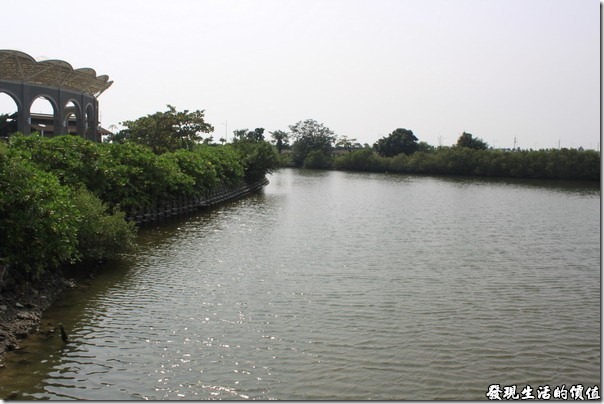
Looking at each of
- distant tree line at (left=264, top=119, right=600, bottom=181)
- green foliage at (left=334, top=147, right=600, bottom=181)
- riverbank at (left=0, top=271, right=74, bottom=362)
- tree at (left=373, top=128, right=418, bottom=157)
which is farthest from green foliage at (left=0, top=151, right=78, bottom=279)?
tree at (left=373, top=128, right=418, bottom=157)

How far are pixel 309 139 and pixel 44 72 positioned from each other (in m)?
79.4

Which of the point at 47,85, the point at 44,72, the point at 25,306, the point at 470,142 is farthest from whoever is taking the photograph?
the point at 470,142

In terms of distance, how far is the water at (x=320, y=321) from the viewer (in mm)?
7816

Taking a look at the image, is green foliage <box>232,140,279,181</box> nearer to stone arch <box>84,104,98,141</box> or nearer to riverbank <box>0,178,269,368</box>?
stone arch <box>84,104,98,141</box>

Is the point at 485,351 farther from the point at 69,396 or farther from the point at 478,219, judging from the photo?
the point at 478,219

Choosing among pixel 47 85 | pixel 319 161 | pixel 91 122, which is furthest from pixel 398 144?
pixel 47 85

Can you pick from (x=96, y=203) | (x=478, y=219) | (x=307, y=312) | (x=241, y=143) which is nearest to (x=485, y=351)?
(x=307, y=312)

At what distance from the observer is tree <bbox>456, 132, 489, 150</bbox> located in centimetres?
9612

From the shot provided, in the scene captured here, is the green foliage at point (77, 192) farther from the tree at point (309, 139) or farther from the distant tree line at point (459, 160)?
the tree at point (309, 139)

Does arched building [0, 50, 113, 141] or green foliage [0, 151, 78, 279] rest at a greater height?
arched building [0, 50, 113, 141]

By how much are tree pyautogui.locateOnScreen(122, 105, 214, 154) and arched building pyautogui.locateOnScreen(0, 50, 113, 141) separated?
7.04 meters

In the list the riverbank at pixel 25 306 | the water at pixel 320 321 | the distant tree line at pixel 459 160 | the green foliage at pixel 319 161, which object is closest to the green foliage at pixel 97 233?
the water at pixel 320 321

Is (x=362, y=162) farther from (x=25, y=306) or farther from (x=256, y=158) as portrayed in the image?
(x=25, y=306)

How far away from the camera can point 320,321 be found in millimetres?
10531
